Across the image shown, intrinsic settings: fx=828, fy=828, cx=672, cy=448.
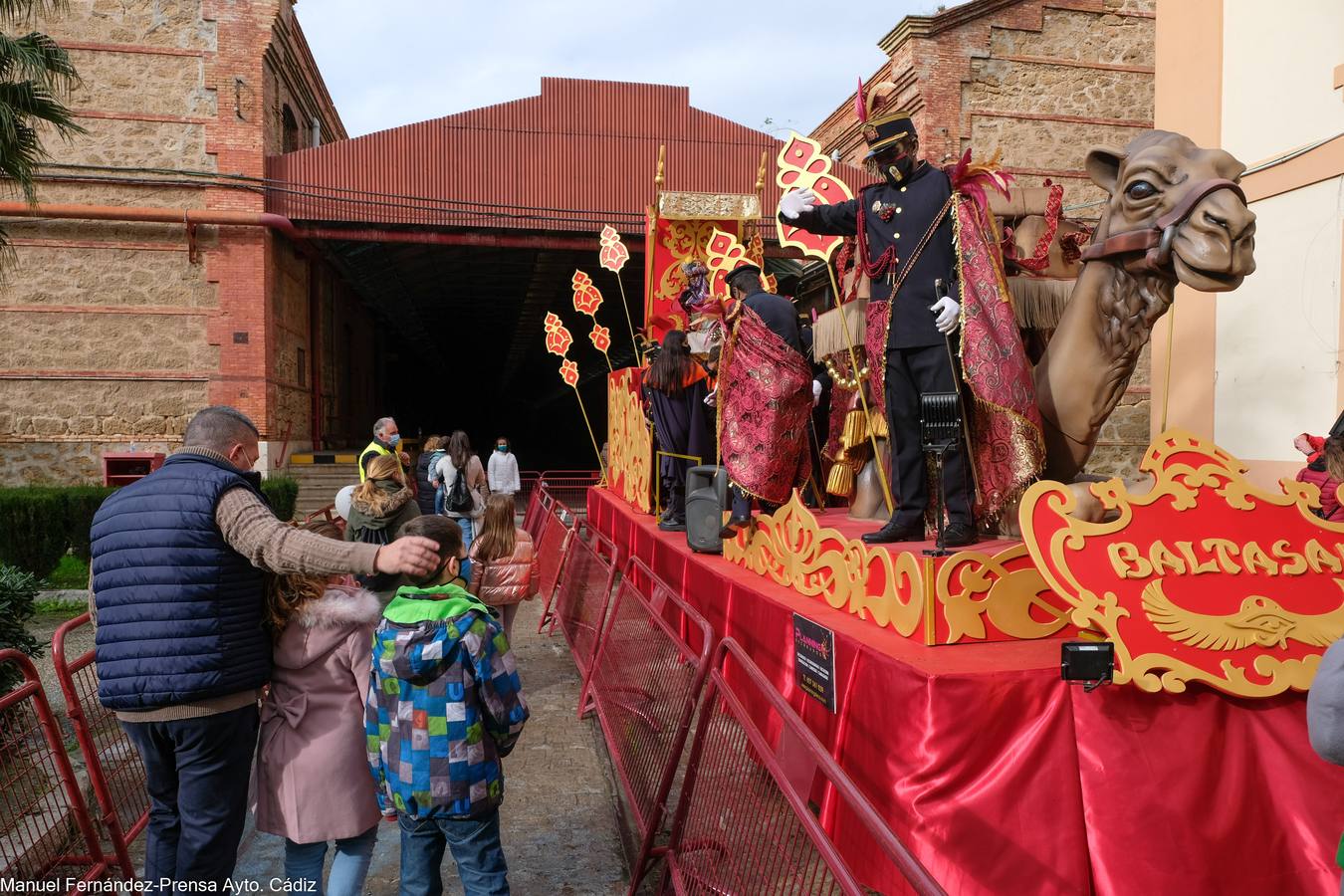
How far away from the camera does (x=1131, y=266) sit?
3213 millimetres

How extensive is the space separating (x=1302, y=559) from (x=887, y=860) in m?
1.64

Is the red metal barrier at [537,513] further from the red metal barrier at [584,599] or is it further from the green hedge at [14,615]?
the green hedge at [14,615]

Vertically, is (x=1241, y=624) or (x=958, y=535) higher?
(x=958, y=535)

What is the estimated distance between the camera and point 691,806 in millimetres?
2896

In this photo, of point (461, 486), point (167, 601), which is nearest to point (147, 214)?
point (461, 486)

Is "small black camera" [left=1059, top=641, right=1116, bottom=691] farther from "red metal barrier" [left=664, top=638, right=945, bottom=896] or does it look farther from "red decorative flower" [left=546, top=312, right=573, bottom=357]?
"red decorative flower" [left=546, top=312, right=573, bottom=357]

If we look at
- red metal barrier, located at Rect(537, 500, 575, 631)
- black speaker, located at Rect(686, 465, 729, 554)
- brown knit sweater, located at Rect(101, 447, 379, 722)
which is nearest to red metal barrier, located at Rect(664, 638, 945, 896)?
brown knit sweater, located at Rect(101, 447, 379, 722)

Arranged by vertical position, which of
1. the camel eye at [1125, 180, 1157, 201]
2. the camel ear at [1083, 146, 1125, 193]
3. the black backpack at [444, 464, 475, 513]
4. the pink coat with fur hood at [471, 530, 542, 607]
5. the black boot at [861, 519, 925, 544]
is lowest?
the pink coat with fur hood at [471, 530, 542, 607]

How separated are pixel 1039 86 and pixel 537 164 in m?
10.1

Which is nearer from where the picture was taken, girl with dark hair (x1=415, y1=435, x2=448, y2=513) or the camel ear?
the camel ear

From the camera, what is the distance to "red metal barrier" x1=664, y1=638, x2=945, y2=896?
2035 mm

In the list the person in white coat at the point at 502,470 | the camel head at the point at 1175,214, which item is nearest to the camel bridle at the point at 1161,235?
the camel head at the point at 1175,214

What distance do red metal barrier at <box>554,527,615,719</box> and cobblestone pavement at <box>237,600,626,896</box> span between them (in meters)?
0.36

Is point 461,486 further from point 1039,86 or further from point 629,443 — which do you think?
point 1039,86
